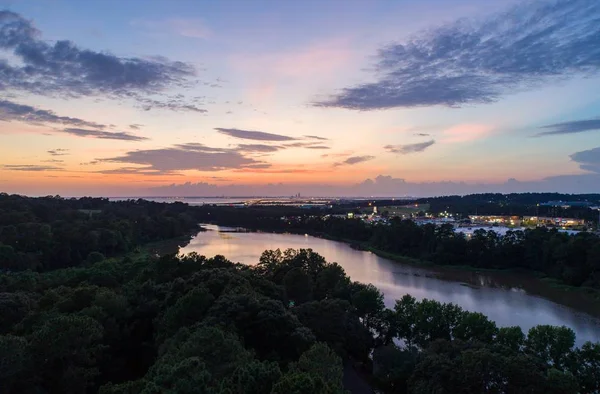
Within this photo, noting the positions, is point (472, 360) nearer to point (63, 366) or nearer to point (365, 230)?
point (63, 366)

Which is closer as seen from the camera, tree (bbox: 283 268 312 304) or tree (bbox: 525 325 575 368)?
tree (bbox: 525 325 575 368)

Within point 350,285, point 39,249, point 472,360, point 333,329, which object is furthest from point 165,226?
point 472,360

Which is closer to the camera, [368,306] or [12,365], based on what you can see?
[12,365]

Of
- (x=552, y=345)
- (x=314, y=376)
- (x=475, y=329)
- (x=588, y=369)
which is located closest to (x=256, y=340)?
A: (x=314, y=376)

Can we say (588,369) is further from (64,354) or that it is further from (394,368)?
(64,354)

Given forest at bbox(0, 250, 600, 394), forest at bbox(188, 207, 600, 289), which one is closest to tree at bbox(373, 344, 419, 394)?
forest at bbox(0, 250, 600, 394)

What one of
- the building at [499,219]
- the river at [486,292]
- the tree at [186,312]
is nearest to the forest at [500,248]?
the river at [486,292]

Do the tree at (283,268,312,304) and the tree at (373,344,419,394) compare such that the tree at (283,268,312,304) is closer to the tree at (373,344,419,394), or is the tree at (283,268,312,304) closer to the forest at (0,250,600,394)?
the forest at (0,250,600,394)
